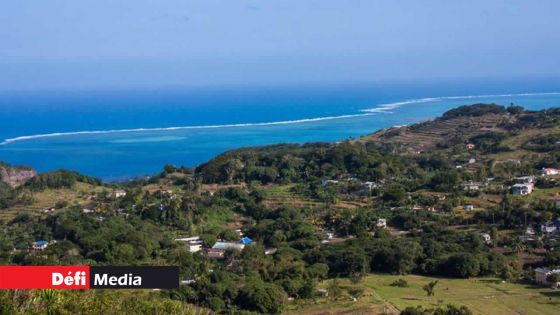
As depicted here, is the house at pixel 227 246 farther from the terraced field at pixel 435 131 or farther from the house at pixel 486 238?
the terraced field at pixel 435 131

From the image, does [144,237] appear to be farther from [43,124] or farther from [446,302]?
[43,124]

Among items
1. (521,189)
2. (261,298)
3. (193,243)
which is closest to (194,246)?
(193,243)

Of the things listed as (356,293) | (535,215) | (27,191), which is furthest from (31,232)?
(535,215)

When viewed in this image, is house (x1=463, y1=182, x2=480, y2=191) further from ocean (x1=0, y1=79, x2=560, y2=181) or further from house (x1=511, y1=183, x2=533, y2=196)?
ocean (x1=0, y1=79, x2=560, y2=181)

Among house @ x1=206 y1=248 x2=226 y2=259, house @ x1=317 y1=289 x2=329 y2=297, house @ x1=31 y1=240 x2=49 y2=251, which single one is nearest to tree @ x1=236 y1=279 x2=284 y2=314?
house @ x1=317 y1=289 x2=329 y2=297

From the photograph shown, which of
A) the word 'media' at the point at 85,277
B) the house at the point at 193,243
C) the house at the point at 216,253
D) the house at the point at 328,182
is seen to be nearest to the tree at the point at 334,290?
the house at the point at 216,253

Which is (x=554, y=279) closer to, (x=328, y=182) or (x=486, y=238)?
(x=486, y=238)
